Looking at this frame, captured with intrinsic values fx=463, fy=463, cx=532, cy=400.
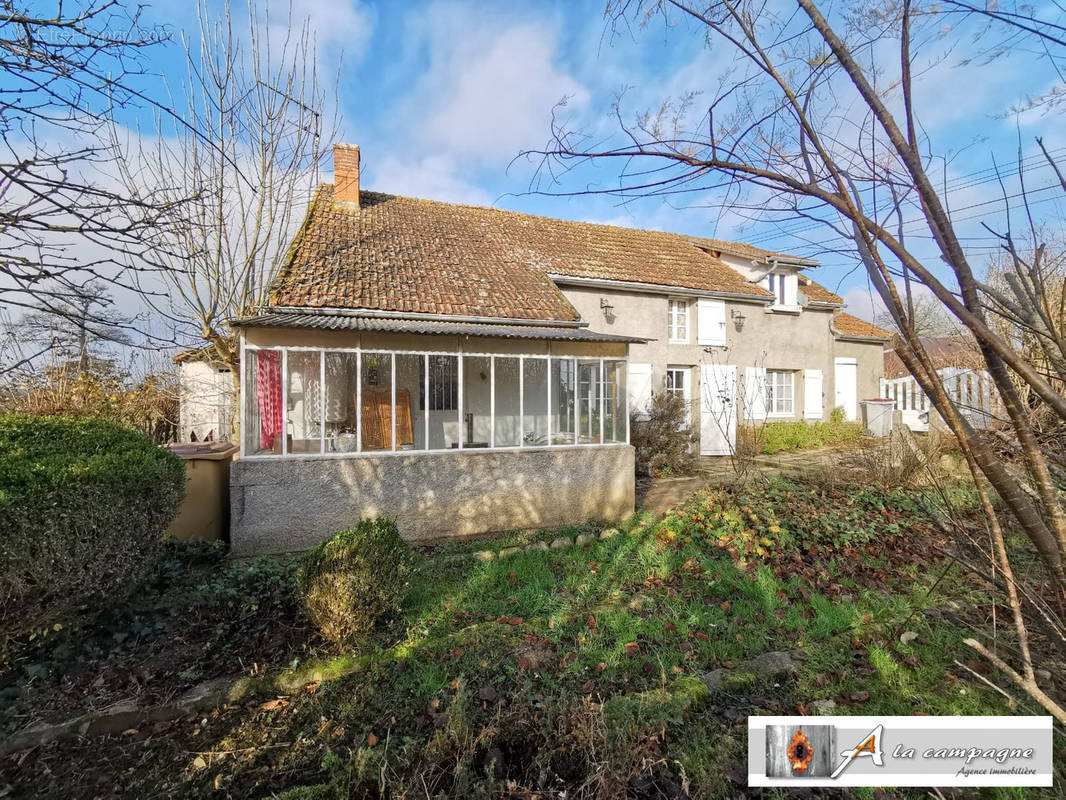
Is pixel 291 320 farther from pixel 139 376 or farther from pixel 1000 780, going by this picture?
pixel 139 376

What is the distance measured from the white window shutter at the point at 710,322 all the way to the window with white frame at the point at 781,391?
290 centimetres

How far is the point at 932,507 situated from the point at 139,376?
661 inches

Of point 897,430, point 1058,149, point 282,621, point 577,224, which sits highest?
point 577,224

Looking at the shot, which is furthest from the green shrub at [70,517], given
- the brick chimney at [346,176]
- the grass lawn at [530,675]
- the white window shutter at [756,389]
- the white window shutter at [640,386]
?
the white window shutter at [756,389]

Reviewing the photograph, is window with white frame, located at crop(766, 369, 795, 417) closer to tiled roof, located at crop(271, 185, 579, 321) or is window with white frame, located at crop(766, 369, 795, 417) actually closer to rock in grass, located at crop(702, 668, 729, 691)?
tiled roof, located at crop(271, 185, 579, 321)

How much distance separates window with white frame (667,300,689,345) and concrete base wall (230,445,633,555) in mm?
6827

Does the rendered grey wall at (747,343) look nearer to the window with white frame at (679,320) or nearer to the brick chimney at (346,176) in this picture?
the window with white frame at (679,320)

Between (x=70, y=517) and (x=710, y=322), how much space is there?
14.1 m

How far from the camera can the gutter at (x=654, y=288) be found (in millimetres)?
12211

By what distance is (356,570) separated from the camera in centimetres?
402

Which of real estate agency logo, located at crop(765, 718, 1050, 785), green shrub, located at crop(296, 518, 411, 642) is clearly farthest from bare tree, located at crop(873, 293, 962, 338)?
green shrub, located at crop(296, 518, 411, 642)

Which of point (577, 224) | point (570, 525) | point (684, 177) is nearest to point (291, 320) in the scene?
point (570, 525)

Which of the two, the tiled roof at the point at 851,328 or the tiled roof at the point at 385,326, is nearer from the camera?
the tiled roof at the point at 385,326

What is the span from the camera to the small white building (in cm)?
1189
